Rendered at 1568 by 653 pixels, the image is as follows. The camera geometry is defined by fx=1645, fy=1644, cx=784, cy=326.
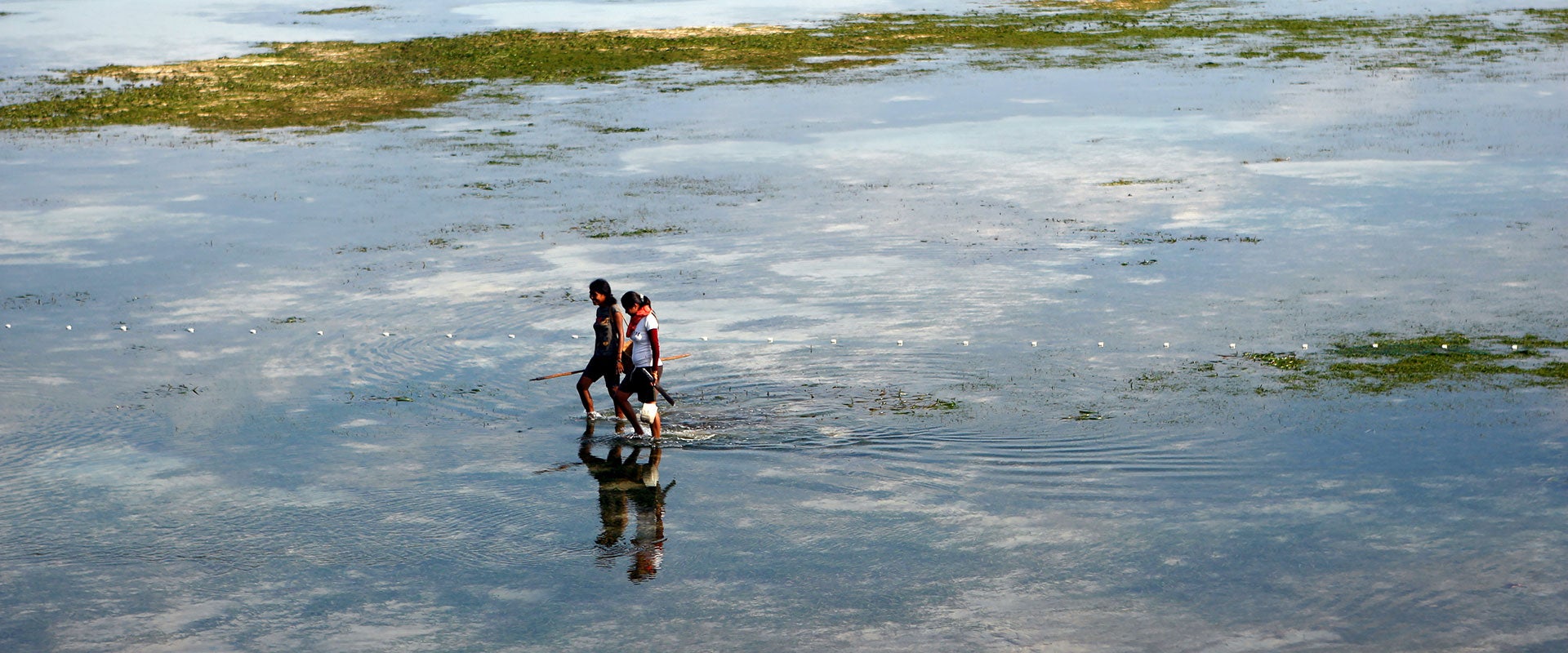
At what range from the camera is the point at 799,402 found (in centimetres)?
1465

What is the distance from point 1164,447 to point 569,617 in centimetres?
538

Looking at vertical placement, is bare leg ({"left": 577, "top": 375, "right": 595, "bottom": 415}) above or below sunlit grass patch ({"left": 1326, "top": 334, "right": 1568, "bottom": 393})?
above

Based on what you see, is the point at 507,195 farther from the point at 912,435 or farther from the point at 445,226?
the point at 912,435

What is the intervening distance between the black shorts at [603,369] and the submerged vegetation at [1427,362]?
5.96 meters

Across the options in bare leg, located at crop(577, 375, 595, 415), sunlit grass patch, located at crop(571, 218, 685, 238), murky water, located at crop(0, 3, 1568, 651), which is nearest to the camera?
murky water, located at crop(0, 3, 1568, 651)

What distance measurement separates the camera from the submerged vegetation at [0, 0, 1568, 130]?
37.8 m

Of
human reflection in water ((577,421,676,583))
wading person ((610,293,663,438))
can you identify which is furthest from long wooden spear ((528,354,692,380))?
human reflection in water ((577,421,676,583))

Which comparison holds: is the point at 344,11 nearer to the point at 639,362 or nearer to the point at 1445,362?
the point at 639,362

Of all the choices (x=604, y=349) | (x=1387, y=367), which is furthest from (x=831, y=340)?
(x=1387, y=367)

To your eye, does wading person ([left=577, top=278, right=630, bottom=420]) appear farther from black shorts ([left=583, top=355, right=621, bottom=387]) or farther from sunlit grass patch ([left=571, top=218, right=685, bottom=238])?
sunlit grass patch ([left=571, top=218, right=685, bottom=238])

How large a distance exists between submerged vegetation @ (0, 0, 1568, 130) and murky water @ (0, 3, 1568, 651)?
25.8ft

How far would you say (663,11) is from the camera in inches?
2451

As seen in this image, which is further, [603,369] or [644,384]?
[603,369]

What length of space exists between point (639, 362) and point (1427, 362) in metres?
7.26
